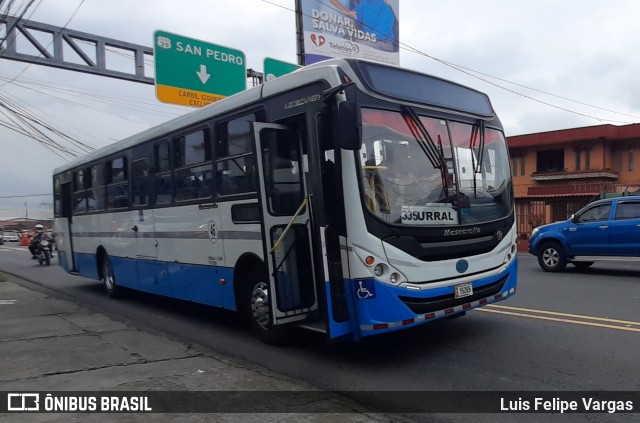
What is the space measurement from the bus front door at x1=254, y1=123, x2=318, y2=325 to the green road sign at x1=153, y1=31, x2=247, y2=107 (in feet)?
25.7

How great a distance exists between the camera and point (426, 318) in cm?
540

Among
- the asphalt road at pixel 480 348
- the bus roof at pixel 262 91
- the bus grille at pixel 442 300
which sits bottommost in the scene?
the asphalt road at pixel 480 348

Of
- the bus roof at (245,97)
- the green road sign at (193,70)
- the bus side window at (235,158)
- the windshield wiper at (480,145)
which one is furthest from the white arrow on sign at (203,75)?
the windshield wiper at (480,145)

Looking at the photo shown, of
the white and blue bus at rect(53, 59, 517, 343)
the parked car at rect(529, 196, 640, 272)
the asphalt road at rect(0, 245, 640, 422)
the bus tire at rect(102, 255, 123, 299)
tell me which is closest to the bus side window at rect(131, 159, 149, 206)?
the white and blue bus at rect(53, 59, 517, 343)

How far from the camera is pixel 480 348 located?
19.8 ft

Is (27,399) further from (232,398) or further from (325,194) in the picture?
(325,194)

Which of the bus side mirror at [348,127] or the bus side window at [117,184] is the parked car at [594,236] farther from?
the bus side window at [117,184]

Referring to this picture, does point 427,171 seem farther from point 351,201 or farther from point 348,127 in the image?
point 348,127

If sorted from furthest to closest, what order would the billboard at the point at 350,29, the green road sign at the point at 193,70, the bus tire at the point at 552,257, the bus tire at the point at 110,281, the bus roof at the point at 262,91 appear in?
1. the billboard at the point at 350,29
2. the green road sign at the point at 193,70
3. the bus tire at the point at 552,257
4. the bus tire at the point at 110,281
5. the bus roof at the point at 262,91

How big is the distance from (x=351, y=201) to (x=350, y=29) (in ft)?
48.9

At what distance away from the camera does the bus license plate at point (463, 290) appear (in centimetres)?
565

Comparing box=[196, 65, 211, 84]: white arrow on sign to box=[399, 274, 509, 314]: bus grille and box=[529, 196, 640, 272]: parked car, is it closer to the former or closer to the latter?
box=[529, 196, 640, 272]: parked car

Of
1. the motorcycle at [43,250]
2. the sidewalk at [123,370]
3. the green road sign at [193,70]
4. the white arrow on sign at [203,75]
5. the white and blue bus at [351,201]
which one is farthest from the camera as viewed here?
the motorcycle at [43,250]

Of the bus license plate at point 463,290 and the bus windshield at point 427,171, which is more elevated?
the bus windshield at point 427,171
